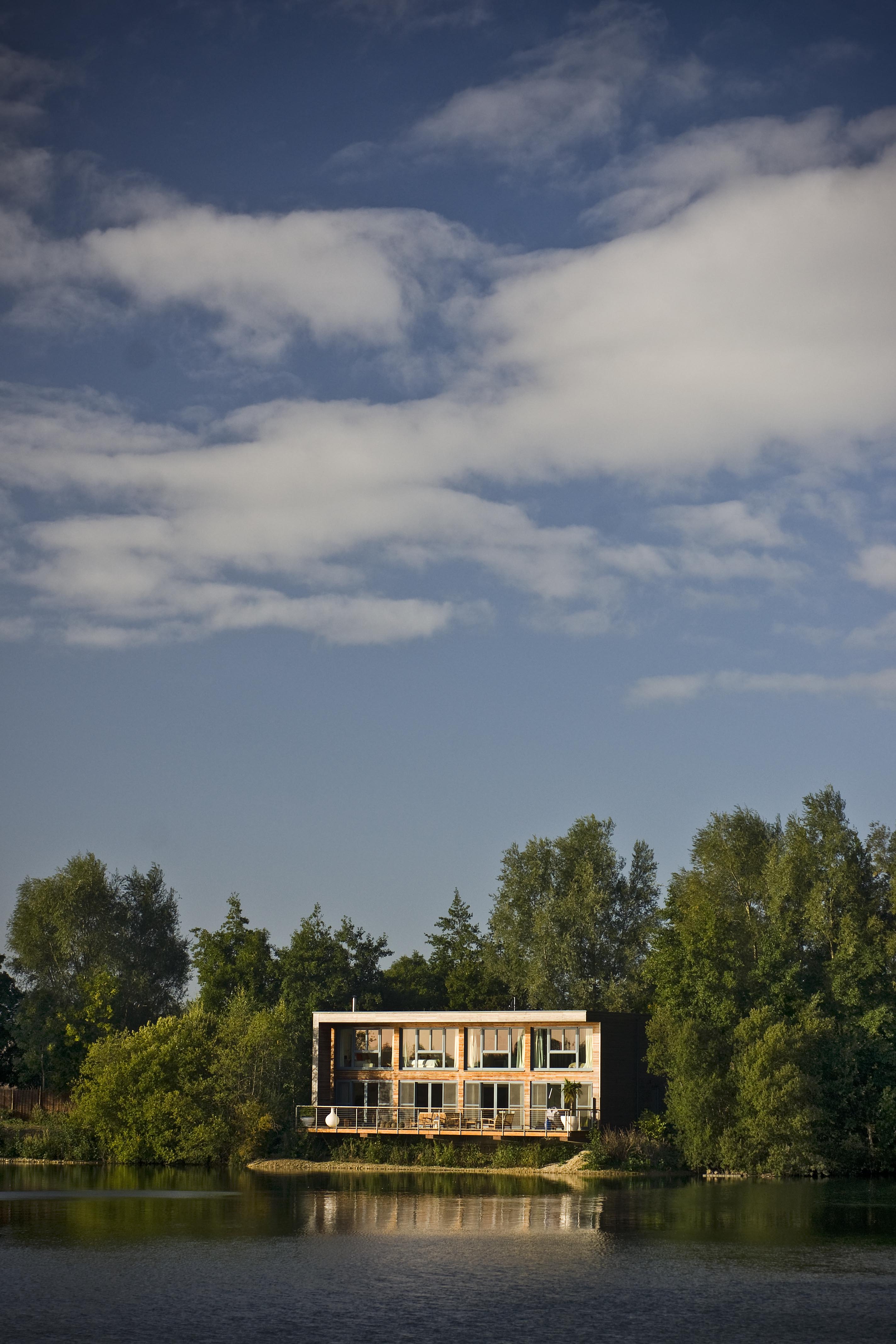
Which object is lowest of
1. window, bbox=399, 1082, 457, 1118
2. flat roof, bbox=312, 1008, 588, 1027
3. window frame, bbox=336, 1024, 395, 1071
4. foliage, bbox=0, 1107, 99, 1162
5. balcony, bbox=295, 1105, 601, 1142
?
foliage, bbox=0, 1107, 99, 1162

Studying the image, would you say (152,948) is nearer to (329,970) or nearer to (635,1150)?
(329,970)

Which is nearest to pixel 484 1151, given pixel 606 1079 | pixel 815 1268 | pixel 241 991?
pixel 606 1079

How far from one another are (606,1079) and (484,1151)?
6250 millimetres

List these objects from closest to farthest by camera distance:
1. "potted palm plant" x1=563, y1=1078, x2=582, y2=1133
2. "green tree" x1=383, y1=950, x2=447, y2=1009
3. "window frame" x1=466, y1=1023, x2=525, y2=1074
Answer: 1. "potted palm plant" x1=563, y1=1078, x2=582, y2=1133
2. "window frame" x1=466, y1=1023, x2=525, y2=1074
3. "green tree" x1=383, y1=950, x2=447, y2=1009

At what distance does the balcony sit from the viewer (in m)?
60.5

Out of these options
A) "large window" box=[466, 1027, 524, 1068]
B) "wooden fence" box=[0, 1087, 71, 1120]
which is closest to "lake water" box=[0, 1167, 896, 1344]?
"large window" box=[466, 1027, 524, 1068]

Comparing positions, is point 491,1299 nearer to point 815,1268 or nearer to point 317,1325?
point 317,1325

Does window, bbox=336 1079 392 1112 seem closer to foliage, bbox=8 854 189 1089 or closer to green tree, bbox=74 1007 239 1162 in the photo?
green tree, bbox=74 1007 239 1162

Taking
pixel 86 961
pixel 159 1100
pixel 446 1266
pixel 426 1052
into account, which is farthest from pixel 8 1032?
pixel 446 1266

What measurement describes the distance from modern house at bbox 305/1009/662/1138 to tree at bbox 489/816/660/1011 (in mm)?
18246

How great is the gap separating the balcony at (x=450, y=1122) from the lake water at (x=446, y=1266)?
12.2 metres

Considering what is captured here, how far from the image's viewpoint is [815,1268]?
1153 inches

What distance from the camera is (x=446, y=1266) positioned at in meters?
29.3

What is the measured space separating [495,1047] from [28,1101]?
26.7 metres
